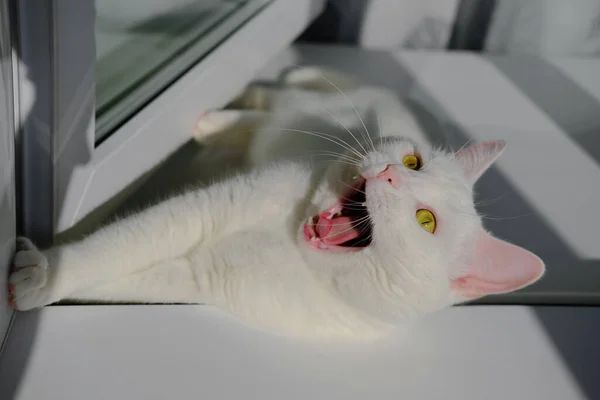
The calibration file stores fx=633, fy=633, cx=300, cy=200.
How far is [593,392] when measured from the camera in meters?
0.85

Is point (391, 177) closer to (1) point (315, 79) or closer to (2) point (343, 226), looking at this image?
(2) point (343, 226)

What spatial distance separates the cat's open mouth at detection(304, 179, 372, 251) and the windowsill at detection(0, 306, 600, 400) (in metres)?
0.14

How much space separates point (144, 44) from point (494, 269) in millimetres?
712

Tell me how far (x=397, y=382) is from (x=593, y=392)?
27 cm

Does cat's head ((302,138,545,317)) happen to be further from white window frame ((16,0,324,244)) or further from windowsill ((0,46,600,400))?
white window frame ((16,0,324,244))

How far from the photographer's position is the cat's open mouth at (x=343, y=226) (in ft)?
2.77

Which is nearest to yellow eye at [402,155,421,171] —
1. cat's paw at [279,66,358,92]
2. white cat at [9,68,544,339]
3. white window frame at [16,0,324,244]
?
white cat at [9,68,544,339]

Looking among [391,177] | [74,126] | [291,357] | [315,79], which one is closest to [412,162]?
[391,177]

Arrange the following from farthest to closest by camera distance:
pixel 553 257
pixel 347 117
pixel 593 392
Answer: pixel 347 117 < pixel 553 257 < pixel 593 392

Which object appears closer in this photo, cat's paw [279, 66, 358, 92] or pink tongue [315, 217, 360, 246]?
pink tongue [315, 217, 360, 246]

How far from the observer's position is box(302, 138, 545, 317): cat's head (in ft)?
2.60

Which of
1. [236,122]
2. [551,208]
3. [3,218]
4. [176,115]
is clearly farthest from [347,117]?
[3,218]

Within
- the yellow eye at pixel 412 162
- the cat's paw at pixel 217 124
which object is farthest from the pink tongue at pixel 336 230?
the cat's paw at pixel 217 124

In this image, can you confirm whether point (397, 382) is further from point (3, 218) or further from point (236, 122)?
point (236, 122)
